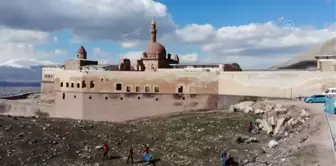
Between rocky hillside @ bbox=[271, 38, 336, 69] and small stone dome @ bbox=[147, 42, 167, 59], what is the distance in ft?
70.9

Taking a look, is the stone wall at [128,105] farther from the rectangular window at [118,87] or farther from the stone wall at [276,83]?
the stone wall at [276,83]

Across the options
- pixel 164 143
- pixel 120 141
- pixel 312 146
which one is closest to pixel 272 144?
pixel 312 146

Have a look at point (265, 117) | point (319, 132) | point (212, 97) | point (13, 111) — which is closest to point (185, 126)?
point (265, 117)

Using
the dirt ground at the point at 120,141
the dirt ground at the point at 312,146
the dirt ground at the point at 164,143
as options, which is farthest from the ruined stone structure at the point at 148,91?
the dirt ground at the point at 312,146

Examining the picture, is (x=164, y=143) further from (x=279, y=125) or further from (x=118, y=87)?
(x=118, y=87)

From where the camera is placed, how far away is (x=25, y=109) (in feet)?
130

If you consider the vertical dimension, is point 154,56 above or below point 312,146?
above

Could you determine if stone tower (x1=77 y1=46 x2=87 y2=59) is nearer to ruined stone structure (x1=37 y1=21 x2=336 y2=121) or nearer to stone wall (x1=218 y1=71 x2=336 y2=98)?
ruined stone structure (x1=37 y1=21 x2=336 y2=121)

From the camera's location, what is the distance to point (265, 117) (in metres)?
24.8

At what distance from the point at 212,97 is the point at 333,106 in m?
12.0

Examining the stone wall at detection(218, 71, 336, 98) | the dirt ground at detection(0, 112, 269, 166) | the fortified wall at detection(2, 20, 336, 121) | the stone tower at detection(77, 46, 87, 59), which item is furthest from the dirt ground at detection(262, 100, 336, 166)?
the stone tower at detection(77, 46, 87, 59)

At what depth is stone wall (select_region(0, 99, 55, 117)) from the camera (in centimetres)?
3734

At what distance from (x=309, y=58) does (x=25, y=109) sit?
137 ft

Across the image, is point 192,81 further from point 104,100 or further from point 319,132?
point 319,132
